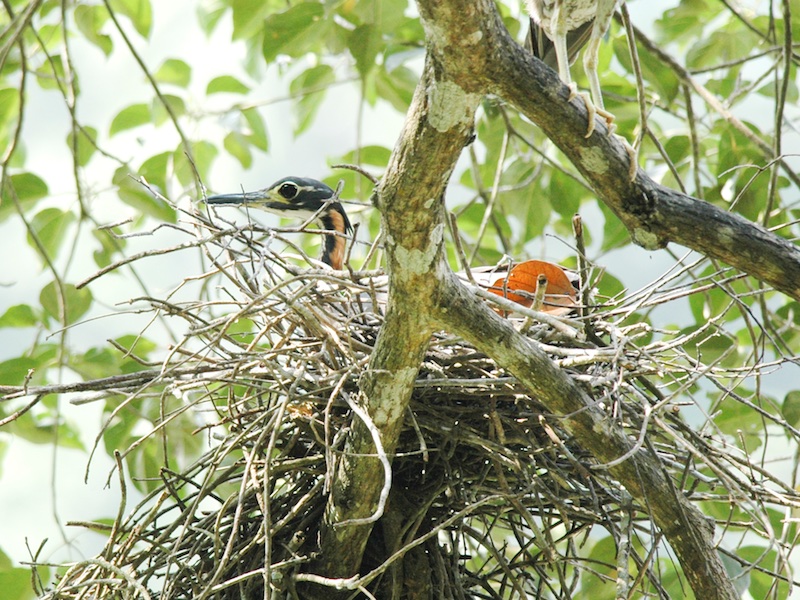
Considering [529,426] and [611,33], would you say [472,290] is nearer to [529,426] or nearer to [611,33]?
[529,426]

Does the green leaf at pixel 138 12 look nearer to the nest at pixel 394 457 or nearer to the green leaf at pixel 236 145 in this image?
the green leaf at pixel 236 145

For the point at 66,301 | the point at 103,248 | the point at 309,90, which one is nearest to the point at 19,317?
the point at 66,301

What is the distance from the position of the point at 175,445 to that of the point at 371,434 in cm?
144

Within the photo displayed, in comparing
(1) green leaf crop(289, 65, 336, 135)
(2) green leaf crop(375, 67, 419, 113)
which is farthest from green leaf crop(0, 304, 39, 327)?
(2) green leaf crop(375, 67, 419, 113)

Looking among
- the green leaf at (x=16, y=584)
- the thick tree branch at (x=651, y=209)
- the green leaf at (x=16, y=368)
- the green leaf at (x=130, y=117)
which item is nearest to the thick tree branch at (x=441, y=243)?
the thick tree branch at (x=651, y=209)

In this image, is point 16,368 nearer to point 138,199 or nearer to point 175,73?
point 138,199

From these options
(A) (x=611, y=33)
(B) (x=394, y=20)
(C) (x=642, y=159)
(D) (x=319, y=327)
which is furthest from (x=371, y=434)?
(C) (x=642, y=159)

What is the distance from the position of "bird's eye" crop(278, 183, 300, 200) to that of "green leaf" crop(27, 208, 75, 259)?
79 cm

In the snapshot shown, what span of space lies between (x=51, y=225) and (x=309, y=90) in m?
1.23

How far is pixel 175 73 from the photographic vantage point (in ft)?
13.2

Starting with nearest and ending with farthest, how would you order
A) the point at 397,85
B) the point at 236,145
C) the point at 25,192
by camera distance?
the point at 25,192 < the point at 397,85 < the point at 236,145

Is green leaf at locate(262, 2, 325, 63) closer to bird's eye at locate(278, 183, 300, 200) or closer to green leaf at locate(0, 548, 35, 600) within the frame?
bird's eye at locate(278, 183, 300, 200)

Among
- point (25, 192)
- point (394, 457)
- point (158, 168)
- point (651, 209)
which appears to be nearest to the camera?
point (651, 209)

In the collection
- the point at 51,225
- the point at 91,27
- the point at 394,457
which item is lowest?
the point at 394,457
